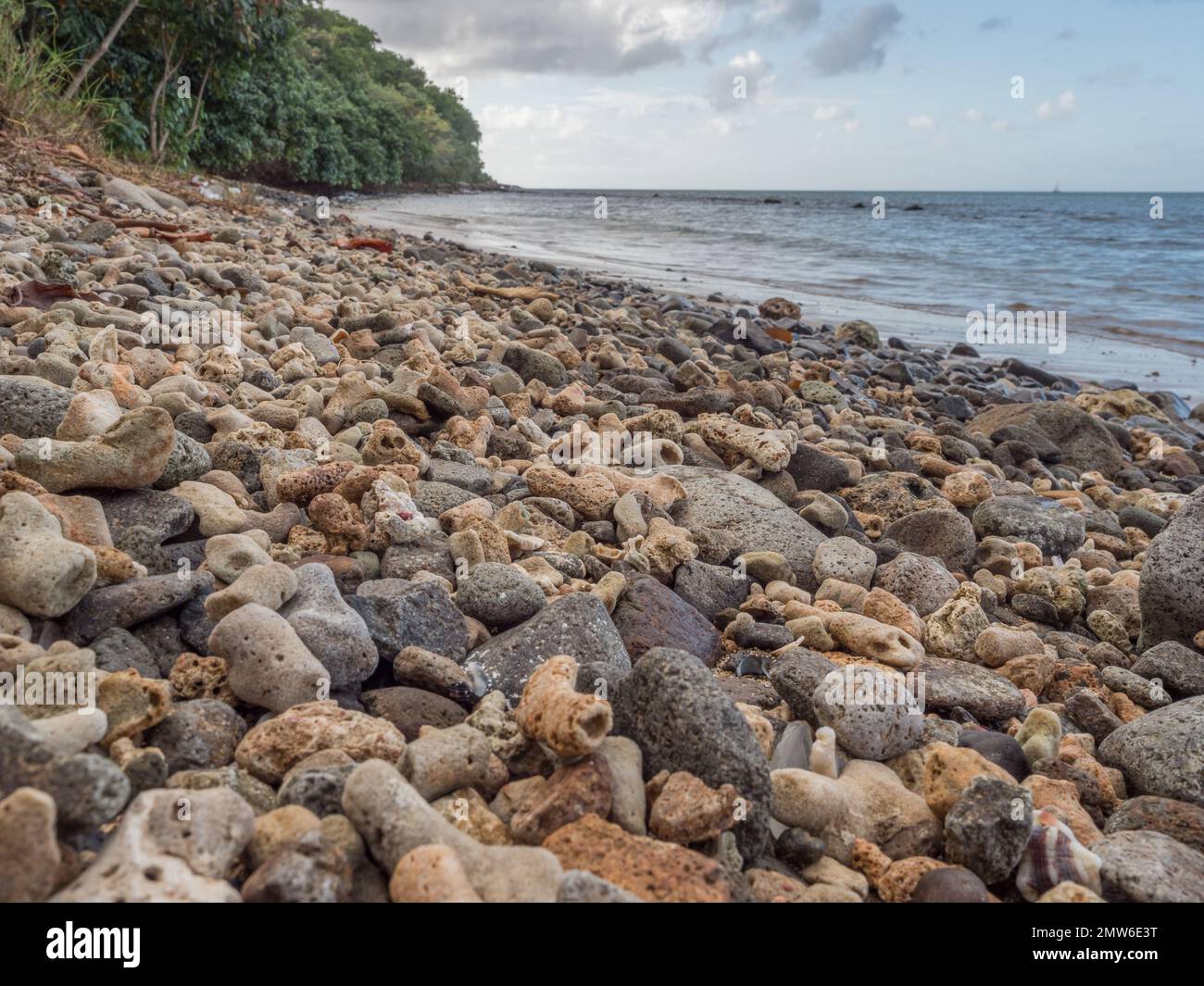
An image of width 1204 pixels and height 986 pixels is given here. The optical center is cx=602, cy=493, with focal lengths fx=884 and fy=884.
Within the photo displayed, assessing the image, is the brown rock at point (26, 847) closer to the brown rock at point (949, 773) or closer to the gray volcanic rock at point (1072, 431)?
the brown rock at point (949, 773)

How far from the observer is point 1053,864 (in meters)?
1.81

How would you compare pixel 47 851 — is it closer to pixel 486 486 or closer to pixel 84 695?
pixel 84 695

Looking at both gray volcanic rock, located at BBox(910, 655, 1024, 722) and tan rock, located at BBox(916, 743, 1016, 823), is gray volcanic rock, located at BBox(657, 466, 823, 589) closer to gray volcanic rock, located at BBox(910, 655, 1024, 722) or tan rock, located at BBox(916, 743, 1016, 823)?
gray volcanic rock, located at BBox(910, 655, 1024, 722)

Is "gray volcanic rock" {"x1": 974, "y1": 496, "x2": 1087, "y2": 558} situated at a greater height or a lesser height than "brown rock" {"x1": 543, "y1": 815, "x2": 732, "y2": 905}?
greater

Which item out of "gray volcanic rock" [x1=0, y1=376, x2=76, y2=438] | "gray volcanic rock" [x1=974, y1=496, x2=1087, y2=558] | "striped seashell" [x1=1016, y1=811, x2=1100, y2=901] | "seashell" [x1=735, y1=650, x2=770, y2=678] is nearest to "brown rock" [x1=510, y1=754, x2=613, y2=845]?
"striped seashell" [x1=1016, y1=811, x2=1100, y2=901]

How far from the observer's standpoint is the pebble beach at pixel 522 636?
5.08 ft

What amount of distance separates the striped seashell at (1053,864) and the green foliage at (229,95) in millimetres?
11632

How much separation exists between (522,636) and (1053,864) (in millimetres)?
1360

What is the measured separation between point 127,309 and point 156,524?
2.70 meters

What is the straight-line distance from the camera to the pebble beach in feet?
5.08

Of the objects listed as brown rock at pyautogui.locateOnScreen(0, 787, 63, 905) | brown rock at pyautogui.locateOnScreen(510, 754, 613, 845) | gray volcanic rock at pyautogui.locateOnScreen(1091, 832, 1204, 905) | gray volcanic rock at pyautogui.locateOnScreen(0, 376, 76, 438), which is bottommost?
gray volcanic rock at pyautogui.locateOnScreen(1091, 832, 1204, 905)

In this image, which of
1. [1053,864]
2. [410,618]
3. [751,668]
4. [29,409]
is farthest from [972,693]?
A: [29,409]

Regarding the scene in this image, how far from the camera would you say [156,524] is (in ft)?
8.36

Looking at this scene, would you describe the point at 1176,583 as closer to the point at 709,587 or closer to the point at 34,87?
the point at 709,587
